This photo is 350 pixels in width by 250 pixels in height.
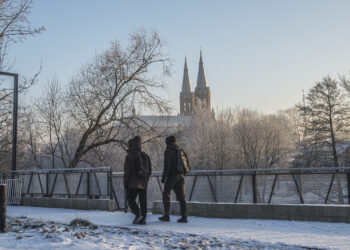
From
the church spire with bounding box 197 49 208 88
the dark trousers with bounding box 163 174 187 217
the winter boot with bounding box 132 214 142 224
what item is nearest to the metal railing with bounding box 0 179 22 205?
the winter boot with bounding box 132 214 142 224

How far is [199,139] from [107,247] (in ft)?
159

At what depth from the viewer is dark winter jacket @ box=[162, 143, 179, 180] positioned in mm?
8766

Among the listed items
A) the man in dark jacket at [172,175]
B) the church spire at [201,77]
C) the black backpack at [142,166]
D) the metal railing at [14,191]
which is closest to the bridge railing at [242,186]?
the metal railing at [14,191]

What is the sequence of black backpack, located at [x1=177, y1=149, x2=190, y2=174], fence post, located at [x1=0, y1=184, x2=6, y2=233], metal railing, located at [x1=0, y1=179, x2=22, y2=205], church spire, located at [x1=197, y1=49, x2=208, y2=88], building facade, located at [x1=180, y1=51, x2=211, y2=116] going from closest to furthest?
fence post, located at [x1=0, y1=184, x2=6, y2=233]
black backpack, located at [x1=177, y1=149, x2=190, y2=174]
metal railing, located at [x1=0, y1=179, x2=22, y2=205]
building facade, located at [x1=180, y1=51, x2=211, y2=116]
church spire, located at [x1=197, y1=49, x2=208, y2=88]

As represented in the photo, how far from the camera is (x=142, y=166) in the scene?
28.8 ft

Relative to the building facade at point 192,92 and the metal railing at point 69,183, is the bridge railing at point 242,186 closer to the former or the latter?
the metal railing at point 69,183

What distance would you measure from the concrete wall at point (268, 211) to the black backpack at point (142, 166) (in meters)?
1.98

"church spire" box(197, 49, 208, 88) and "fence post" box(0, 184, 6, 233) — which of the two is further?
"church spire" box(197, 49, 208, 88)

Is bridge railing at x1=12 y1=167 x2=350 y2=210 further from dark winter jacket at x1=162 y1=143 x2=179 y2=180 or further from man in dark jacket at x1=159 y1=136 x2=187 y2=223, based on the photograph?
dark winter jacket at x1=162 y1=143 x2=179 y2=180

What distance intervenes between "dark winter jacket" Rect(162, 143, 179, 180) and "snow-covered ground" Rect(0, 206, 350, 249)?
108 centimetres

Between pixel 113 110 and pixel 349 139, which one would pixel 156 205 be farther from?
pixel 349 139

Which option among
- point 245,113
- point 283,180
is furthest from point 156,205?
point 245,113

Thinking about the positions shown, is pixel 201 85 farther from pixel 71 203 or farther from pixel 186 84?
pixel 71 203

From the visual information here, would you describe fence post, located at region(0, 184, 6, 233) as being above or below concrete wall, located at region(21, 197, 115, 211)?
above
